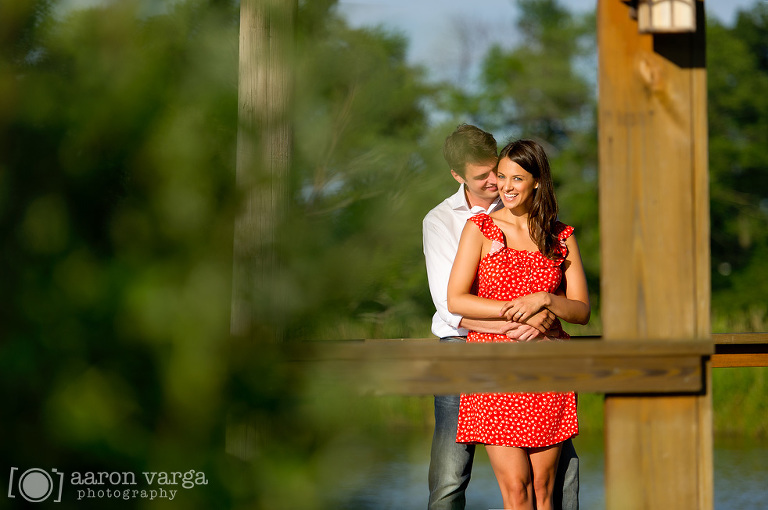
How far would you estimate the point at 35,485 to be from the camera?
0.96 metres

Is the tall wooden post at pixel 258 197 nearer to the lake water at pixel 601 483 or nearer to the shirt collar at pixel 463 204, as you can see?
the shirt collar at pixel 463 204

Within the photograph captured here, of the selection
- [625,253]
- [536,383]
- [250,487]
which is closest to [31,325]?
[250,487]

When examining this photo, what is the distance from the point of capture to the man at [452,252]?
3.31m

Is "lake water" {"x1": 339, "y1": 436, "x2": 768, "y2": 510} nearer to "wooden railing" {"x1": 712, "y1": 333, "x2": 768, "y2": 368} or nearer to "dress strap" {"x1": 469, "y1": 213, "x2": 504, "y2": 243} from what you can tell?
"wooden railing" {"x1": 712, "y1": 333, "x2": 768, "y2": 368}

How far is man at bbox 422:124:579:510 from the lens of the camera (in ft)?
10.9

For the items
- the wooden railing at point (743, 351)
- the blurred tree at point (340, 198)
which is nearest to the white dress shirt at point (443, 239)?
the wooden railing at point (743, 351)

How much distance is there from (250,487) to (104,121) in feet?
1.30

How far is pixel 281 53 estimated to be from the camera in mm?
951

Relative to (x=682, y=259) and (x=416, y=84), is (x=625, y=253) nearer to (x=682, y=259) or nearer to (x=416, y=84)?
(x=682, y=259)

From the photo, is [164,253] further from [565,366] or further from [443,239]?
[443,239]

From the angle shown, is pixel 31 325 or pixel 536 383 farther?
pixel 536 383

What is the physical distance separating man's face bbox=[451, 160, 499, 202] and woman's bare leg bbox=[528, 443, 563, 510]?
3.08 ft

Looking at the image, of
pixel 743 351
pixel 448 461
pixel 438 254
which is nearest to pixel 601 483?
pixel 743 351

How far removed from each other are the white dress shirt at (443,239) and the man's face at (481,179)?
0.06 m
